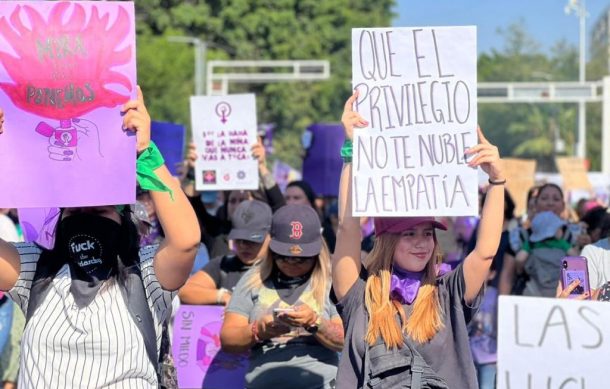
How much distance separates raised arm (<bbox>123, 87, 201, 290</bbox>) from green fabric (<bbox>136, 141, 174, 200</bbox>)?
1 centimetres

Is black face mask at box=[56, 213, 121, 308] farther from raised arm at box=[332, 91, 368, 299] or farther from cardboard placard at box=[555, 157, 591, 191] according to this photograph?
cardboard placard at box=[555, 157, 591, 191]

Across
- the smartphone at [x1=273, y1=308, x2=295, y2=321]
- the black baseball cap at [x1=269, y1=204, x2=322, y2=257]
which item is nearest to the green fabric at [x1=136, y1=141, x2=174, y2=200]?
the smartphone at [x1=273, y1=308, x2=295, y2=321]

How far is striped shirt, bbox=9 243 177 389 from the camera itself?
4230 mm

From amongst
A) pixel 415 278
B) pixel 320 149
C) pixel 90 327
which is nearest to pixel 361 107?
pixel 415 278

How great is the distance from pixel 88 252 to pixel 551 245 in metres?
5.15

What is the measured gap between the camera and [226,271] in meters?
6.71

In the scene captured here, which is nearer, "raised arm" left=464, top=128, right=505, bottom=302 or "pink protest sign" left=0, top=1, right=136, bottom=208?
"pink protest sign" left=0, top=1, right=136, bottom=208

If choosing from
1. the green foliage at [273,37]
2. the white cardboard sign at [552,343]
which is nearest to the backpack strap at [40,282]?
the white cardboard sign at [552,343]

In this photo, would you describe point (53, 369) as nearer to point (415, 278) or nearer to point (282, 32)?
point (415, 278)

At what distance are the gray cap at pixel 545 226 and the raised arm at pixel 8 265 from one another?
511cm

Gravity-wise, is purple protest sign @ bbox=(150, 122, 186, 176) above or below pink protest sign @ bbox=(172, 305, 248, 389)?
above

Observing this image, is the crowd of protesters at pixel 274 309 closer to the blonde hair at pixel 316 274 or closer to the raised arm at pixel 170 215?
the raised arm at pixel 170 215

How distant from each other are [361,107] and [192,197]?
15.3 feet

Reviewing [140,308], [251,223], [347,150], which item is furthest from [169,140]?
[140,308]
